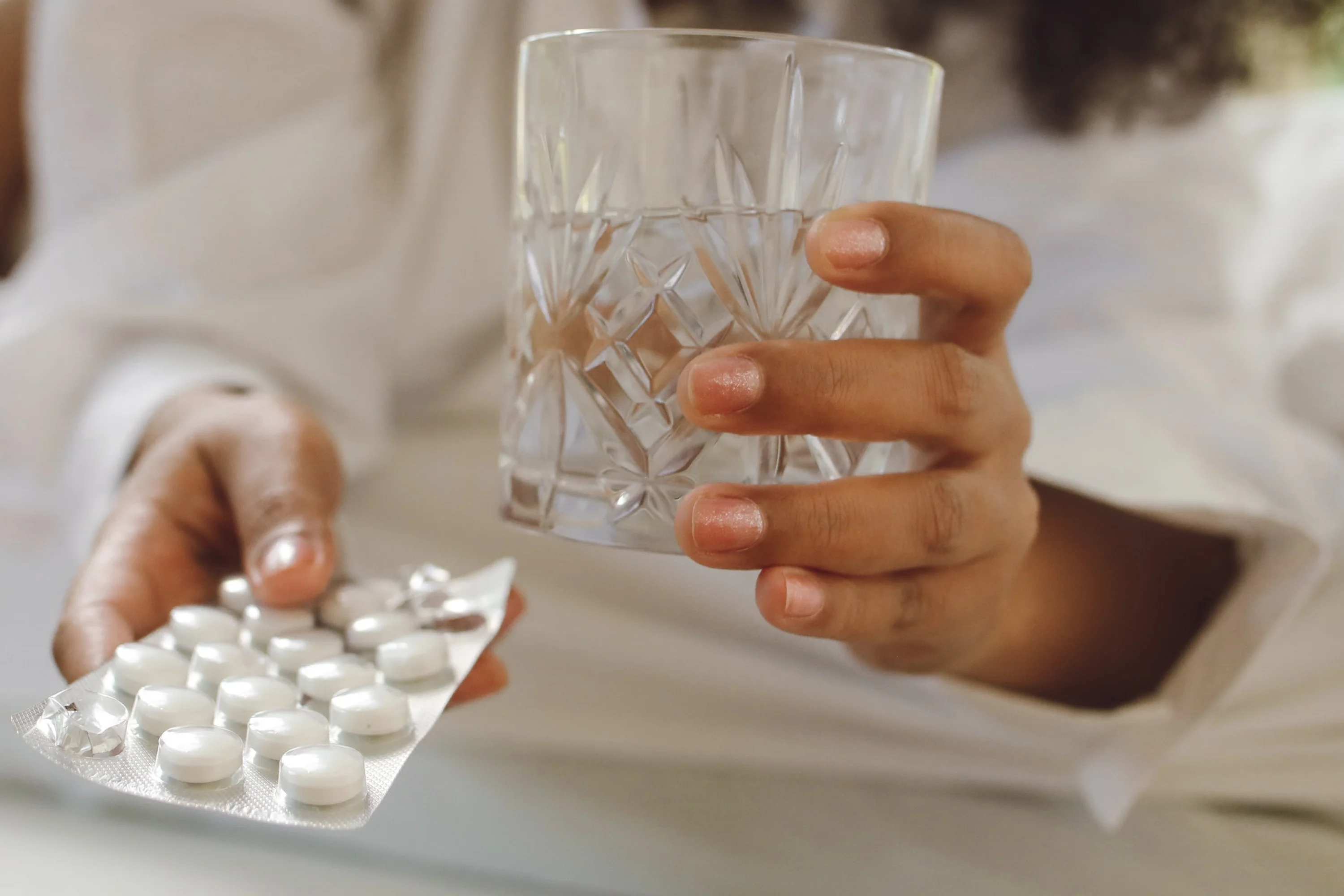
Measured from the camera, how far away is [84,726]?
25 centimetres

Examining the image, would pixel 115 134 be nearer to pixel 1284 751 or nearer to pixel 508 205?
pixel 508 205

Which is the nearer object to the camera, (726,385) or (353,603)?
(726,385)

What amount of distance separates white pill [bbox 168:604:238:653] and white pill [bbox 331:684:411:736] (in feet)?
0.22

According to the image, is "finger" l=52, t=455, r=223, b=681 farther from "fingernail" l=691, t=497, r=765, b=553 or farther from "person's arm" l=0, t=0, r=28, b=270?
"person's arm" l=0, t=0, r=28, b=270

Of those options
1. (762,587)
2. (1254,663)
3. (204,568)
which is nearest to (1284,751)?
(1254,663)

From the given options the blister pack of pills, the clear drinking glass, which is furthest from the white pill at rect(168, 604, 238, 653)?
the clear drinking glass

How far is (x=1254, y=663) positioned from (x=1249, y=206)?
320 mm

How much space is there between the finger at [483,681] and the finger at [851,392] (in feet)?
0.43

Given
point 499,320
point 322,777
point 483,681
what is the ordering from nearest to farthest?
point 322,777
point 483,681
point 499,320

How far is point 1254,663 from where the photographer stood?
0.44 m

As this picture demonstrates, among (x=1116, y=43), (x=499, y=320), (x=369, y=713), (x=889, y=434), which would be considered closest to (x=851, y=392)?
(x=889, y=434)

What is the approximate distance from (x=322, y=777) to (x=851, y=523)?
144 millimetres

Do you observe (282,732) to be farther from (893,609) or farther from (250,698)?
(893,609)

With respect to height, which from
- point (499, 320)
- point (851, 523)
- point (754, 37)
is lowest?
point (499, 320)
